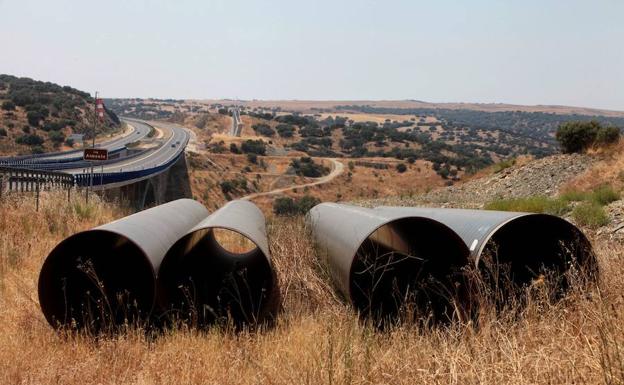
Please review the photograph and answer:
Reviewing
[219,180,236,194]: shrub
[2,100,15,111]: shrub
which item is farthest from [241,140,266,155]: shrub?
[2,100,15,111]: shrub

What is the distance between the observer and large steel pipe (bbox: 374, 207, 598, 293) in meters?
6.30

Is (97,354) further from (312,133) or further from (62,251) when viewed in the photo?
(312,133)

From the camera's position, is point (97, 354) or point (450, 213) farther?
point (450, 213)

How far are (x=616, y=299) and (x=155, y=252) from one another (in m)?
4.48

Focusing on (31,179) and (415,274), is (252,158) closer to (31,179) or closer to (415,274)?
(31,179)

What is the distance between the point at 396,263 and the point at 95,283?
3596 millimetres

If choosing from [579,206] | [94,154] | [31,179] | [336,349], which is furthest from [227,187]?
[336,349]

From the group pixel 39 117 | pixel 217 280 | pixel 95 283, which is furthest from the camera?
pixel 39 117

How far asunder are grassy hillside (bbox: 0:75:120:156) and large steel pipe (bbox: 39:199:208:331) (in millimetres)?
60621

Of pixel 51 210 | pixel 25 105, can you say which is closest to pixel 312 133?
pixel 25 105

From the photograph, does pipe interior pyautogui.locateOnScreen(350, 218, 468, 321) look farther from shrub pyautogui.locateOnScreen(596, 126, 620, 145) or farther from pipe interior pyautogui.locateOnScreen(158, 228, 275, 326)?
shrub pyautogui.locateOnScreen(596, 126, 620, 145)

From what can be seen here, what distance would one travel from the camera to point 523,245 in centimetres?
750

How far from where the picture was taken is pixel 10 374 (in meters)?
5.04

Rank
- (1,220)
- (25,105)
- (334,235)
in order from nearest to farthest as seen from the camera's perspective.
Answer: (334,235) < (1,220) < (25,105)
